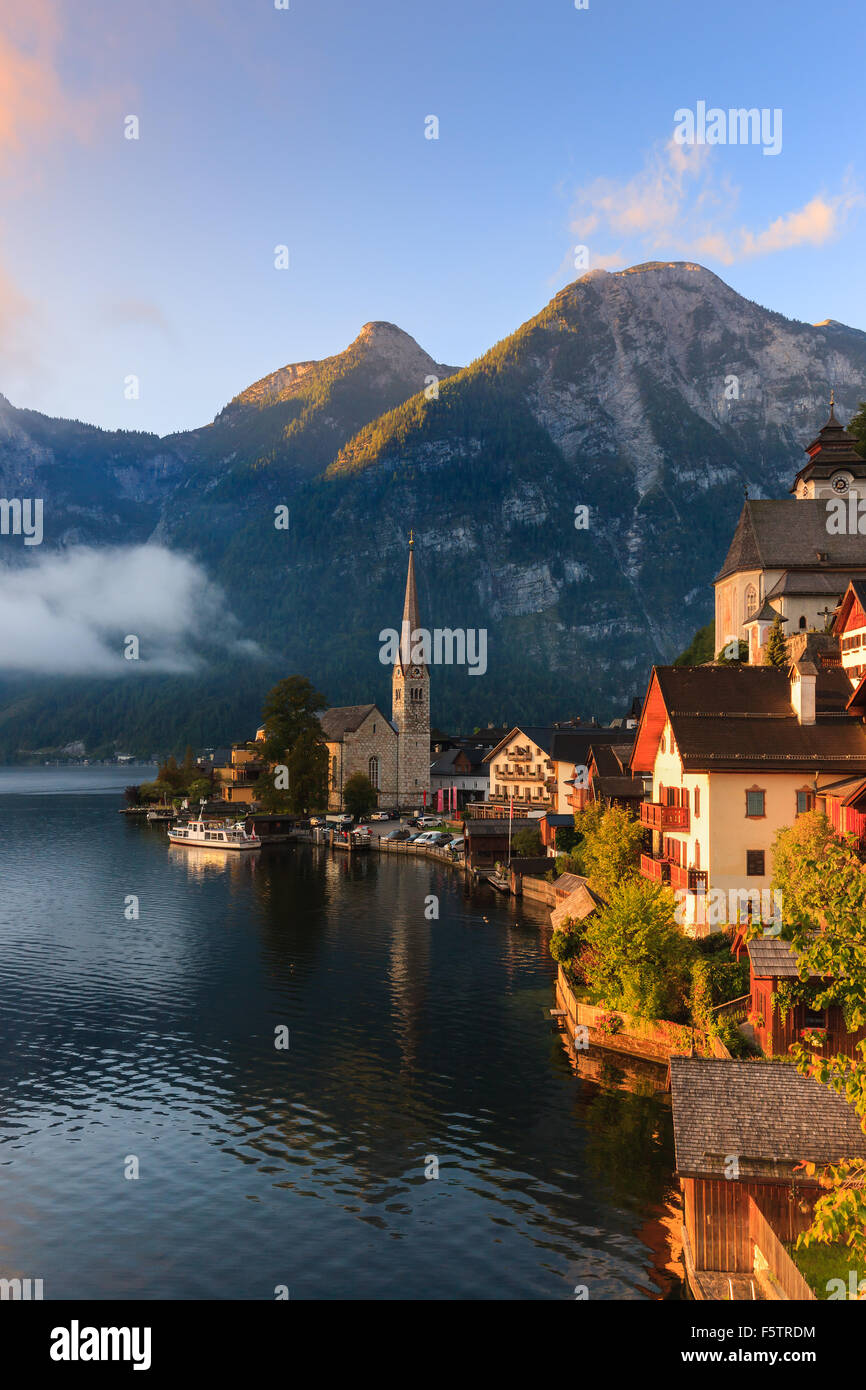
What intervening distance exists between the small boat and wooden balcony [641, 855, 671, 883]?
9248cm

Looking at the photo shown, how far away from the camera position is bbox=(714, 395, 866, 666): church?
314ft

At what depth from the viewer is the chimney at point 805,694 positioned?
52.2 m

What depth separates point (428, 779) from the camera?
182000 millimetres

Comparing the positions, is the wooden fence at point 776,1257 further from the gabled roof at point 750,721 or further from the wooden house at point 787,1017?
the gabled roof at point 750,721

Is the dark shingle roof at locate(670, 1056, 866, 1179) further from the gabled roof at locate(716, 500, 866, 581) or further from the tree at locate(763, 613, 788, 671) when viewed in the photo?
the gabled roof at locate(716, 500, 866, 581)

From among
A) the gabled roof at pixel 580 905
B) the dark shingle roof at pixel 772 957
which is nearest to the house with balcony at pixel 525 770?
the gabled roof at pixel 580 905

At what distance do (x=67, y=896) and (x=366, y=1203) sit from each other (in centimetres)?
7248

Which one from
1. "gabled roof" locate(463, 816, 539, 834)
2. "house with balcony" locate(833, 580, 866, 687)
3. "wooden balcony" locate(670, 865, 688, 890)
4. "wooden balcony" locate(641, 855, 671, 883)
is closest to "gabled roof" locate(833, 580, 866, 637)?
"house with balcony" locate(833, 580, 866, 687)

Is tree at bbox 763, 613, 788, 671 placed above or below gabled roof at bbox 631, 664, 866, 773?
above

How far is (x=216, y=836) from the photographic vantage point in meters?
147

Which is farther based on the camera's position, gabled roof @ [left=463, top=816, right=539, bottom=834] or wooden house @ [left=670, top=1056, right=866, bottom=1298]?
gabled roof @ [left=463, top=816, right=539, bottom=834]
